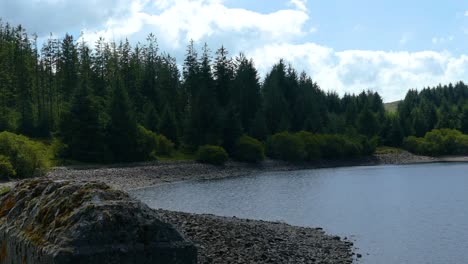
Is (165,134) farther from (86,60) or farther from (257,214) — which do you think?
(257,214)

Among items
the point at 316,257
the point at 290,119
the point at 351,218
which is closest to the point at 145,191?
the point at 351,218

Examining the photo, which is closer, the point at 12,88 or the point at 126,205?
the point at 126,205

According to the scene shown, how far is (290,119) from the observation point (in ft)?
446

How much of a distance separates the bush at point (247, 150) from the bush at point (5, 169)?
162 feet

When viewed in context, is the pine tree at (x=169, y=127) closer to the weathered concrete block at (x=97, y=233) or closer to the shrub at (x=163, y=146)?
the shrub at (x=163, y=146)

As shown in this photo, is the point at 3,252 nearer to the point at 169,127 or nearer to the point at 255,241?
the point at 255,241

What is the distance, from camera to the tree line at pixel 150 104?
85.8m

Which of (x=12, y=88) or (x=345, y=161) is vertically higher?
(x=12, y=88)

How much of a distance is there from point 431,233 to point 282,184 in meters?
38.5

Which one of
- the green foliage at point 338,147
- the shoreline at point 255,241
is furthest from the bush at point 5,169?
the green foliage at point 338,147

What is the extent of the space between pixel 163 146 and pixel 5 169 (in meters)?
37.6

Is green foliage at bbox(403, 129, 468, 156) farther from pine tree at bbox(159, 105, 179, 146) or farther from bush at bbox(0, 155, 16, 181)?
bush at bbox(0, 155, 16, 181)

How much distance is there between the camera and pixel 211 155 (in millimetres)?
95875

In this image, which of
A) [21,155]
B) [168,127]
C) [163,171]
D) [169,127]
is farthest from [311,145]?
[21,155]
